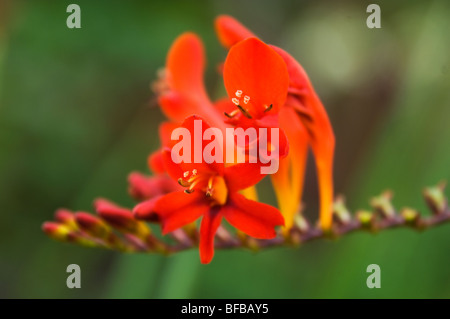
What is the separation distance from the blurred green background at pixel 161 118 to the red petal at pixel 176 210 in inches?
33.7

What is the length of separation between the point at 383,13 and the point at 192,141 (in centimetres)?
217

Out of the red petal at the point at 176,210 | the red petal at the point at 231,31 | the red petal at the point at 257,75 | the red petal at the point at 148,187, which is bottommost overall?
the red petal at the point at 176,210

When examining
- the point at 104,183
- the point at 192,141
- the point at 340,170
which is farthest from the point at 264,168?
the point at 340,170

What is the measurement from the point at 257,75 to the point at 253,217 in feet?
0.77

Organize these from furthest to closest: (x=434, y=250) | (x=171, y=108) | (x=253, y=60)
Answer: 1. (x=434, y=250)
2. (x=171, y=108)
3. (x=253, y=60)

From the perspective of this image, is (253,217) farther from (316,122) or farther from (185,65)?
(185,65)

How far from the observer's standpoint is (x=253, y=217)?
94 cm

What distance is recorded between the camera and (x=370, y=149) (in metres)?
3.10

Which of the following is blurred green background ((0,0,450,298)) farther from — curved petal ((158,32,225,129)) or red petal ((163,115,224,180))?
red petal ((163,115,224,180))

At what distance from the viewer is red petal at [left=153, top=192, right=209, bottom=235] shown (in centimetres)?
96

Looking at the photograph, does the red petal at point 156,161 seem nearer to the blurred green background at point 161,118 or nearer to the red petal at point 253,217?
the red petal at point 253,217

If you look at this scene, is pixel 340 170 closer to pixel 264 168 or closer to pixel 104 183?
pixel 104 183

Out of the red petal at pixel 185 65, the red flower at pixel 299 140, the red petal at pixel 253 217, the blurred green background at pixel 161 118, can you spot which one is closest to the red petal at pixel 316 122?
the red flower at pixel 299 140

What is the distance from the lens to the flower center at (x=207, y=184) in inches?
37.7
